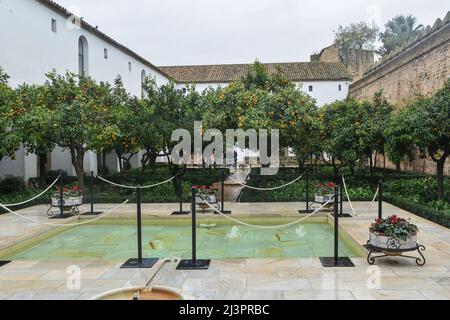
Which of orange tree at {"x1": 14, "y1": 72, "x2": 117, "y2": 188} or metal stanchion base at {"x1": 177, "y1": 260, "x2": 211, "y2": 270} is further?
orange tree at {"x1": 14, "y1": 72, "x2": 117, "y2": 188}

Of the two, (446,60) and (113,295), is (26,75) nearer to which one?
(113,295)

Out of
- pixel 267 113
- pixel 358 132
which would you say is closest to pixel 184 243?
pixel 267 113

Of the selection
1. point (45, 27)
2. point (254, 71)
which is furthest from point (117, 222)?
point (45, 27)

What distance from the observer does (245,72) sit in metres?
36.6

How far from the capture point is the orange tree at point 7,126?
443 inches

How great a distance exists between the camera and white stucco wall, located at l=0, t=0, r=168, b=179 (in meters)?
15.1

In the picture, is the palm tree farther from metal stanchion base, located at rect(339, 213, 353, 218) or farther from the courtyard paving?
the courtyard paving

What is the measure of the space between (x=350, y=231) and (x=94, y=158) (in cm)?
1588

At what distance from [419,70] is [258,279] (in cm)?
1597

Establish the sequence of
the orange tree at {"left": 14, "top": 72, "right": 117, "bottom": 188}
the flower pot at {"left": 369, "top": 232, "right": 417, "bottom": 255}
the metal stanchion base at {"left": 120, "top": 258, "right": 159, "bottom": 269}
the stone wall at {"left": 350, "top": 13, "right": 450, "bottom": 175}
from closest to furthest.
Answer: the flower pot at {"left": 369, "top": 232, "right": 417, "bottom": 255} < the metal stanchion base at {"left": 120, "top": 258, "right": 159, "bottom": 269} < the orange tree at {"left": 14, "top": 72, "right": 117, "bottom": 188} < the stone wall at {"left": 350, "top": 13, "right": 450, "bottom": 175}

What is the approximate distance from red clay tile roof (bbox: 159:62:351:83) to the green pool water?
27.4 m

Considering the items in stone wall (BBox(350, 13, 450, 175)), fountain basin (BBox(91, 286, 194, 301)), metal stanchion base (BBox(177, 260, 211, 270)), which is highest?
stone wall (BBox(350, 13, 450, 175))

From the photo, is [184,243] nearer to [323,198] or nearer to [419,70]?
[323,198]

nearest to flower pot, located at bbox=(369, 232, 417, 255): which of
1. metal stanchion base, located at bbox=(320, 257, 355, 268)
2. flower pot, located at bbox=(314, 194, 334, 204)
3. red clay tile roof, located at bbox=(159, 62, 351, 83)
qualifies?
metal stanchion base, located at bbox=(320, 257, 355, 268)
